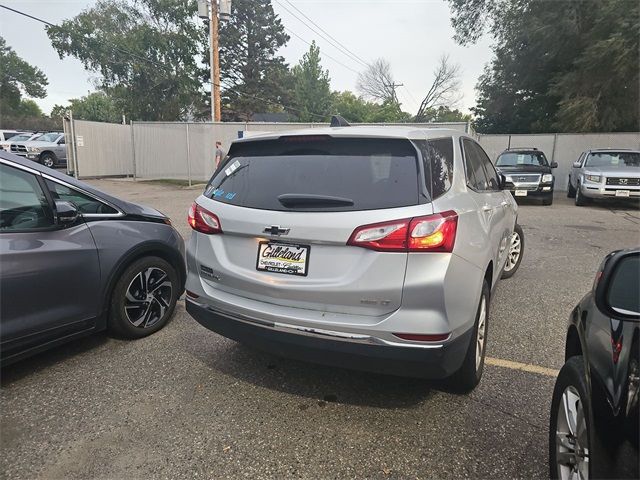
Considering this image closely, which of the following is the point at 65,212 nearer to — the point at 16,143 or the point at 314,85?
the point at 16,143

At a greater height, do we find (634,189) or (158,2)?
(158,2)

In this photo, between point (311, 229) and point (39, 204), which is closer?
point (311, 229)

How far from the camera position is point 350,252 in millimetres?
2311

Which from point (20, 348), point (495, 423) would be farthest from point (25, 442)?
point (495, 423)

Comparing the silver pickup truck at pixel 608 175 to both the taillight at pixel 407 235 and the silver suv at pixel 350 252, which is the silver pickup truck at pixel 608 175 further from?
the taillight at pixel 407 235

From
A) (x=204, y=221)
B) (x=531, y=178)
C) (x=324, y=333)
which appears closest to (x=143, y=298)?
(x=204, y=221)

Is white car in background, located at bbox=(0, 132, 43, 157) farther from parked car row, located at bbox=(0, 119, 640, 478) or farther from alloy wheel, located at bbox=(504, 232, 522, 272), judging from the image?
alloy wheel, located at bbox=(504, 232, 522, 272)

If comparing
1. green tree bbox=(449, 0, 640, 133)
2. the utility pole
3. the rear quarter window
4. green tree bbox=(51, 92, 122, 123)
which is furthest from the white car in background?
green tree bbox=(51, 92, 122, 123)

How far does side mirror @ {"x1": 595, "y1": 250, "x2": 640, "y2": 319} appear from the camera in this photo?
1595mm

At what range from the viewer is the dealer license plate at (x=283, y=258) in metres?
2.43

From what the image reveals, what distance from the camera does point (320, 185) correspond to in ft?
8.20

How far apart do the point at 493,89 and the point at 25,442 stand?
99.2ft

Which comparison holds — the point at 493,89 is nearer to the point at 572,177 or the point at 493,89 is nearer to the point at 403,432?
the point at 572,177

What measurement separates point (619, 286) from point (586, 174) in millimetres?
13081
